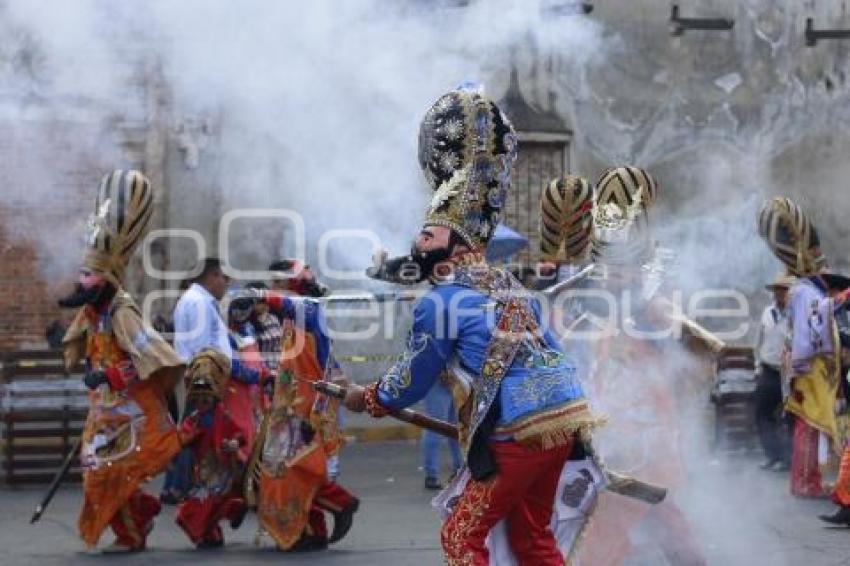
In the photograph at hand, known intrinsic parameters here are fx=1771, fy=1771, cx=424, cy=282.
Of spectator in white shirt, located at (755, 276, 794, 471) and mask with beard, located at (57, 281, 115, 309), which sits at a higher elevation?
mask with beard, located at (57, 281, 115, 309)

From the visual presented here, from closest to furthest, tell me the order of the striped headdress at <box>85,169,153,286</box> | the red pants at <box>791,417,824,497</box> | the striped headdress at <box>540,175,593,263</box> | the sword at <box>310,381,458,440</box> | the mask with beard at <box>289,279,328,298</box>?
1. the sword at <box>310,381,458,440</box>
2. the striped headdress at <box>540,175,593,263</box>
3. the striped headdress at <box>85,169,153,286</box>
4. the mask with beard at <box>289,279,328,298</box>
5. the red pants at <box>791,417,824,497</box>

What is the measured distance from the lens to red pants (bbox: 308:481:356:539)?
9734mm

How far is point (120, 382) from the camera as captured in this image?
9547mm

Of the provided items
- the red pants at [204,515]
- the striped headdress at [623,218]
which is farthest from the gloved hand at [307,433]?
the striped headdress at [623,218]

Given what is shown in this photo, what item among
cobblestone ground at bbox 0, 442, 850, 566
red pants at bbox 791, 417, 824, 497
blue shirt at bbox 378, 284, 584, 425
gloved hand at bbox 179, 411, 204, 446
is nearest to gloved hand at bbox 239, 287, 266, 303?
gloved hand at bbox 179, 411, 204, 446

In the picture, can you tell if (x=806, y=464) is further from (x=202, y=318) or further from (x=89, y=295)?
(x=89, y=295)

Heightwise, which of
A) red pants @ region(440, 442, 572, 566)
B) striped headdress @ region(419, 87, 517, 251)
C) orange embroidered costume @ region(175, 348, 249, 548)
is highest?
striped headdress @ region(419, 87, 517, 251)

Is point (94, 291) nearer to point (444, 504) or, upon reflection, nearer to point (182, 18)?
point (182, 18)

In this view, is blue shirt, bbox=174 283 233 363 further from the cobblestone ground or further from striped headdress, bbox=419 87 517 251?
striped headdress, bbox=419 87 517 251

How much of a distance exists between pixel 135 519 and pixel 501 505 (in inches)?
158

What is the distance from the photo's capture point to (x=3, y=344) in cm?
1572

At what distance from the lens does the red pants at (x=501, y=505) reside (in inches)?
245

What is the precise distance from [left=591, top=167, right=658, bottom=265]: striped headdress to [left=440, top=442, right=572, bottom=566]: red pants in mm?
2324

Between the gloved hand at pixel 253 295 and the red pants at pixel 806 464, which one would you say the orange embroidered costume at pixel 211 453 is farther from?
the red pants at pixel 806 464
